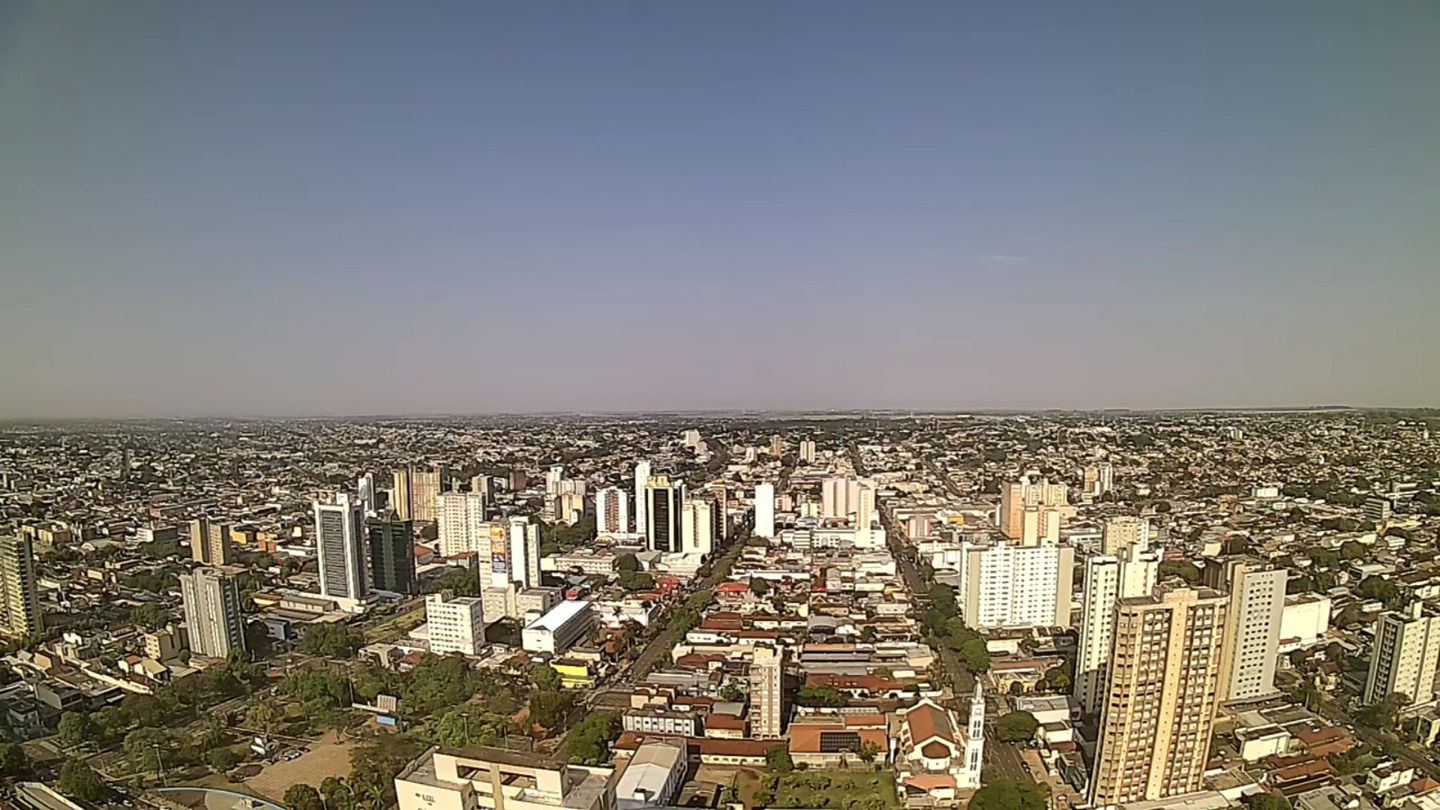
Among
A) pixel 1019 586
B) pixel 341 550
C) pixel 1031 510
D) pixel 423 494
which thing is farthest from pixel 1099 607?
pixel 423 494

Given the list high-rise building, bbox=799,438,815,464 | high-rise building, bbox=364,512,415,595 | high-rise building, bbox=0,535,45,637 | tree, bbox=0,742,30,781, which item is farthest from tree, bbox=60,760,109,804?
high-rise building, bbox=799,438,815,464

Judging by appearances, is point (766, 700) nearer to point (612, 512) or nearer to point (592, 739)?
point (592, 739)

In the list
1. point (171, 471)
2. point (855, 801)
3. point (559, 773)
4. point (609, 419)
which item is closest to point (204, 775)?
point (559, 773)

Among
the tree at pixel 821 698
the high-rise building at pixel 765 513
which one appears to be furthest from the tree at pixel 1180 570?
the high-rise building at pixel 765 513

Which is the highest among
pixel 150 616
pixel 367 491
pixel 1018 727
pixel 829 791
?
pixel 367 491

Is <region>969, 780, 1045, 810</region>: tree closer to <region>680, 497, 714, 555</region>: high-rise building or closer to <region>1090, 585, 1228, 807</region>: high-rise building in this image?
<region>1090, 585, 1228, 807</region>: high-rise building

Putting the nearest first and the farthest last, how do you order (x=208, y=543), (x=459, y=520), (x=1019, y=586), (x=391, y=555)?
(x=1019, y=586) → (x=391, y=555) → (x=208, y=543) → (x=459, y=520)

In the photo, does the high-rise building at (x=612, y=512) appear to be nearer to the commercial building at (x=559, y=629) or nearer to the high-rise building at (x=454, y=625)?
the commercial building at (x=559, y=629)

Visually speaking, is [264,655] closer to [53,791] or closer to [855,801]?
[53,791]
